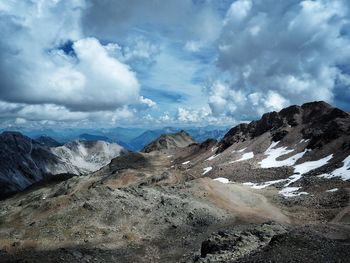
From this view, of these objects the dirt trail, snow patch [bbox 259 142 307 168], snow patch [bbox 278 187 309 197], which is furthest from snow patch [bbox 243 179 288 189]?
the dirt trail

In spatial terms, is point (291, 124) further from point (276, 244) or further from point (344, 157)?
point (276, 244)

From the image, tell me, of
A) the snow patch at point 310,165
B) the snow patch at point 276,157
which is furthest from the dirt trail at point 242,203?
the snow patch at point 276,157

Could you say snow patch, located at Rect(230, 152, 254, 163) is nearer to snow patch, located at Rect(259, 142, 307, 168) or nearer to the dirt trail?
snow patch, located at Rect(259, 142, 307, 168)

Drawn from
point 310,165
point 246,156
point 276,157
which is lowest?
point 310,165

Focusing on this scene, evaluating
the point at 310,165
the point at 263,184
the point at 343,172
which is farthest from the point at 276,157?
the point at 343,172

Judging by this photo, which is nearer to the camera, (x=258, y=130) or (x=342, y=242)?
(x=342, y=242)

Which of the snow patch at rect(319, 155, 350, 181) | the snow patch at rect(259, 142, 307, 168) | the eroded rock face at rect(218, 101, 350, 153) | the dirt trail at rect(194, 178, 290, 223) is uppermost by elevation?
the eroded rock face at rect(218, 101, 350, 153)

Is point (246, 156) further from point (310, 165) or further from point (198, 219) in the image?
point (198, 219)

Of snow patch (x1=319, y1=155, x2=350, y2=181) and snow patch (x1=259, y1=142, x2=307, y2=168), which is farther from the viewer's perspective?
snow patch (x1=259, y1=142, x2=307, y2=168)

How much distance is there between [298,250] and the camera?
3184 cm

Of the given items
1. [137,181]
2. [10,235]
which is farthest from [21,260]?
[137,181]

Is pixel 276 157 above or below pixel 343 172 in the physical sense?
above

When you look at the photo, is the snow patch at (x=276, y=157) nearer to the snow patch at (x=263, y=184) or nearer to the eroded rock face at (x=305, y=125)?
the eroded rock face at (x=305, y=125)

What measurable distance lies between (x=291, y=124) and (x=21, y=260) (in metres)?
112
